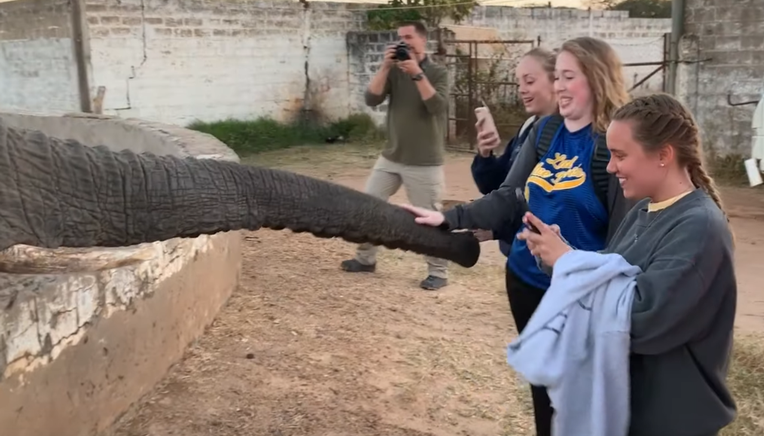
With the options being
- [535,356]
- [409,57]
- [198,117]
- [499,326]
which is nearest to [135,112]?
[198,117]

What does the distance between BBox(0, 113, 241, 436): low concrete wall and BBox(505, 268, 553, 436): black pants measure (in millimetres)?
1601

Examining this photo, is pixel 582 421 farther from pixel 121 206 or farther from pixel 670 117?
pixel 121 206

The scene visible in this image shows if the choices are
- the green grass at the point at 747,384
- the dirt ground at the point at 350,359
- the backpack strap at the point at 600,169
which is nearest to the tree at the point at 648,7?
the dirt ground at the point at 350,359

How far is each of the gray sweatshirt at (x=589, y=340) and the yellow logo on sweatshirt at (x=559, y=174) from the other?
2.12ft

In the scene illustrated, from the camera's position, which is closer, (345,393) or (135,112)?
(345,393)

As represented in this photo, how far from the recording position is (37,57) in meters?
11.8

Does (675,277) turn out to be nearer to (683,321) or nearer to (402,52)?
(683,321)

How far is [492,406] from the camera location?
385cm

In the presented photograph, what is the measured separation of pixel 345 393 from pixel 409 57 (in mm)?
2434

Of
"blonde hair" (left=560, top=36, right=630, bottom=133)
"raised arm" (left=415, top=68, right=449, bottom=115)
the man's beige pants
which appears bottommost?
the man's beige pants

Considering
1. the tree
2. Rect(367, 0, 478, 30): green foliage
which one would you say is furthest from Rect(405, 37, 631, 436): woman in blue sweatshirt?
the tree

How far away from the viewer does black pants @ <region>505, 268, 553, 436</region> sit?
8.77 feet

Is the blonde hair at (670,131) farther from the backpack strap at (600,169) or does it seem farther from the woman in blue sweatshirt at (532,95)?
the woman in blue sweatshirt at (532,95)

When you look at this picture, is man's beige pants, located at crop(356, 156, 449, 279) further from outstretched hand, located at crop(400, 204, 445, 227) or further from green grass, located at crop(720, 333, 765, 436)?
outstretched hand, located at crop(400, 204, 445, 227)
